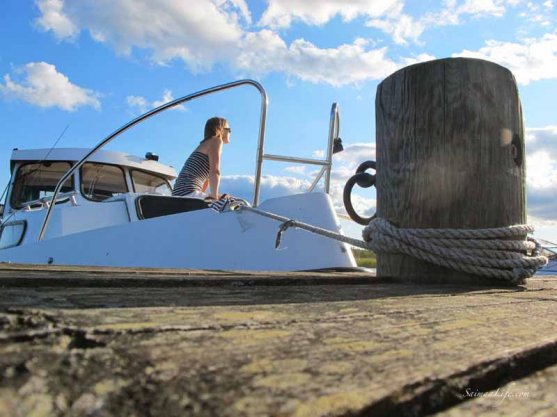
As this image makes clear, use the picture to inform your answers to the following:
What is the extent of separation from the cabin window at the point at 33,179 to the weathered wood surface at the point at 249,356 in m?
6.19

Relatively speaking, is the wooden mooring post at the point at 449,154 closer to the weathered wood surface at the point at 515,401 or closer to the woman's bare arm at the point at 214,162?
the weathered wood surface at the point at 515,401

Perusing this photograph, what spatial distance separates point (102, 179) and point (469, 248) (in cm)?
570

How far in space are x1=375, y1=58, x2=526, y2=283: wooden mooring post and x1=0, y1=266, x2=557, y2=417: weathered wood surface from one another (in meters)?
0.87

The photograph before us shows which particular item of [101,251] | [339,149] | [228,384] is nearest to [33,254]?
[101,251]

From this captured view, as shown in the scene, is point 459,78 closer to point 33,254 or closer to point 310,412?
point 310,412

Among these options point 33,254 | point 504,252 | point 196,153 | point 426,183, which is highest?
point 196,153

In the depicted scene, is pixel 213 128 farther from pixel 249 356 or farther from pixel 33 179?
pixel 249 356

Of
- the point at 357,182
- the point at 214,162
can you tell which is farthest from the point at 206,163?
the point at 357,182

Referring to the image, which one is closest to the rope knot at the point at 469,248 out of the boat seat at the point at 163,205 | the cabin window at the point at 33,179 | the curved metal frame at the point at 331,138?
the curved metal frame at the point at 331,138

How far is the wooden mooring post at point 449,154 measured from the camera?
1874mm

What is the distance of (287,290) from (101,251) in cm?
277

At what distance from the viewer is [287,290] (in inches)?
52.6

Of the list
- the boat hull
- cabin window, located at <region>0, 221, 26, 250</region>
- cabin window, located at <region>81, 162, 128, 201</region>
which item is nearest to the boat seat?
the boat hull

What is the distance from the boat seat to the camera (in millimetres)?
4242
